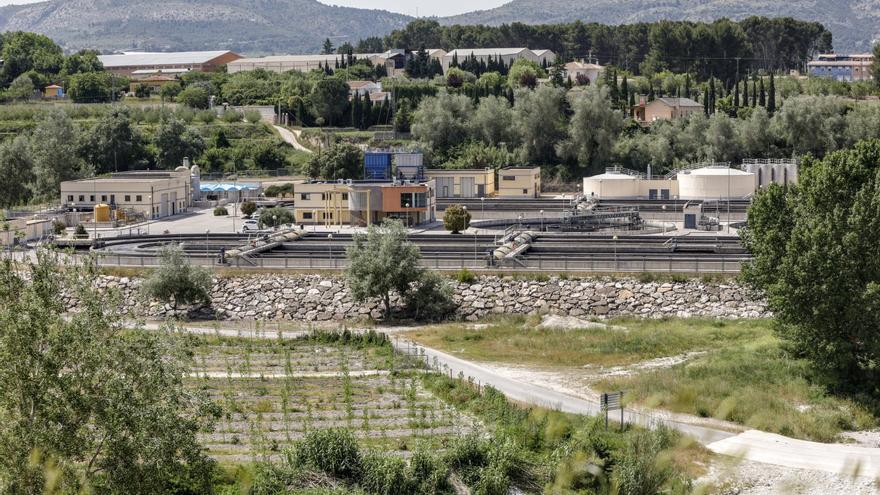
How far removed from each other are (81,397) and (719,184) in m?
50.6

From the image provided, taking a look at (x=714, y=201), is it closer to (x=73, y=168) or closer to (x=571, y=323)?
(x=571, y=323)

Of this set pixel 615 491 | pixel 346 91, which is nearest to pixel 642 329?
pixel 615 491

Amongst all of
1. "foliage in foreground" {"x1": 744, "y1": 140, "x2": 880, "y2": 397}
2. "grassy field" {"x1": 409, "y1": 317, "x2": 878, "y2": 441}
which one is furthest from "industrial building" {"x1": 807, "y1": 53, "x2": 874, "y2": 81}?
"foliage in foreground" {"x1": 744, "y1": 140, "x2": 880, "y2": 397}

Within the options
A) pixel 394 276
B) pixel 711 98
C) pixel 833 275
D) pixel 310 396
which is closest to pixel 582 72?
pixel 711 98

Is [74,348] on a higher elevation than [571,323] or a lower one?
higher

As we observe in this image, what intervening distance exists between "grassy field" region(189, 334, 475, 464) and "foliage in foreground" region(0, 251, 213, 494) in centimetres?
450

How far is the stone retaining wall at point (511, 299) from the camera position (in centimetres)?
4088

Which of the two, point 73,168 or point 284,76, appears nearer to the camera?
point 73,168

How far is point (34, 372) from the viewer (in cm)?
1920

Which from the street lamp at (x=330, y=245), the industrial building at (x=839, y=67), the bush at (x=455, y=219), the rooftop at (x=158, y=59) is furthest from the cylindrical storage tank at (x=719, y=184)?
the industrial building at (x=839, y=67)

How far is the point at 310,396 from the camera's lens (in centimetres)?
3019

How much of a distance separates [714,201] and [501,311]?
25.2 meters

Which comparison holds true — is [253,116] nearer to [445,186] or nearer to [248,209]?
[445,186]

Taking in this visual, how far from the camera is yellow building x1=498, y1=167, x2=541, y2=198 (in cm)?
7056
